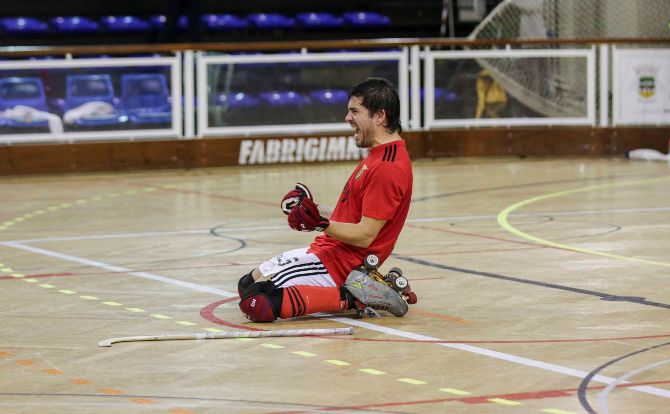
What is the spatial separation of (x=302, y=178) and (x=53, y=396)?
12033 millimetres

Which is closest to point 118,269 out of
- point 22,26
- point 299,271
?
point 299,271

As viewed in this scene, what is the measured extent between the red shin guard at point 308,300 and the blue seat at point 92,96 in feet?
38.3

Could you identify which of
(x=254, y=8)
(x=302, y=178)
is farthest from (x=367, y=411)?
(x=254, y=8)

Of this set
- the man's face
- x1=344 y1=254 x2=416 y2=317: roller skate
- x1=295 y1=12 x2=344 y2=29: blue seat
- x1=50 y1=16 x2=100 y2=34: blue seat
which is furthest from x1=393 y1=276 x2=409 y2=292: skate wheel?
x1=50 y1=16 x2=100 y2=34: blue seat

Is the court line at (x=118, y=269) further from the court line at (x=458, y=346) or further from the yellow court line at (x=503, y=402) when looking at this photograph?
the yellow court line at (x=503, y=402)

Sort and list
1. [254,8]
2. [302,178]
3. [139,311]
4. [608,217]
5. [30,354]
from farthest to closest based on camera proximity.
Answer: [254,8], [302,178], [608,217], [139,311], [30,354]

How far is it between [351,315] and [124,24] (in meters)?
27.0

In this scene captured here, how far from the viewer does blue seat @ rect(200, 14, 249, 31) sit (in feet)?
111

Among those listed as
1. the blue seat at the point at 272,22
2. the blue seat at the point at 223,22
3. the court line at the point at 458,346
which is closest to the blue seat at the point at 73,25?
the blue seat at the point at 223,22

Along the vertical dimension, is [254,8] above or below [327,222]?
above

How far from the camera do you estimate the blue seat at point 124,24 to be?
110 ft

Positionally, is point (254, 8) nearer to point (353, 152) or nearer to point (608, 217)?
point (353, 152)

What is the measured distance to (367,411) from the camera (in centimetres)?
553

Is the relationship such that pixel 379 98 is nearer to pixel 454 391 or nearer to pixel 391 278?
pixel 391 278
